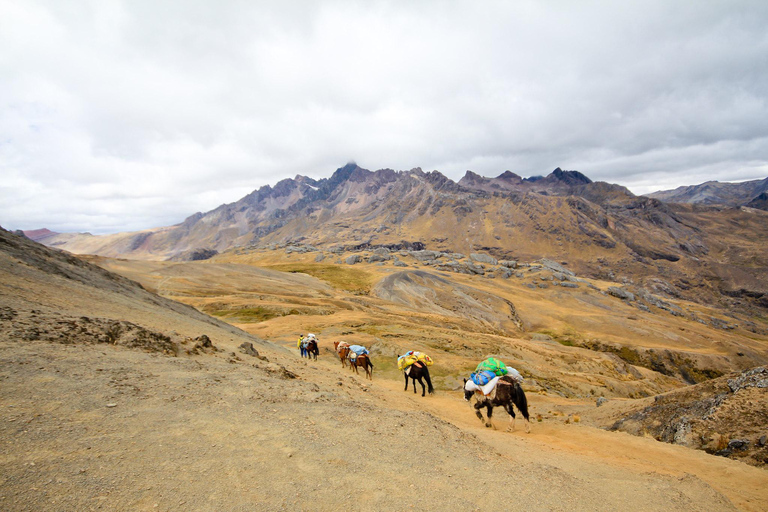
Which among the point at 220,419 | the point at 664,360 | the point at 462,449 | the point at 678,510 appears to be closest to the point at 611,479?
the point at 678,510

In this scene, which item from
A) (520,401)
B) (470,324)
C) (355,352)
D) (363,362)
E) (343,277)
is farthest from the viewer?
(343,277)

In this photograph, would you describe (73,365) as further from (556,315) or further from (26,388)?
(556,315)

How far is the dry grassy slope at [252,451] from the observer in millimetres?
4805

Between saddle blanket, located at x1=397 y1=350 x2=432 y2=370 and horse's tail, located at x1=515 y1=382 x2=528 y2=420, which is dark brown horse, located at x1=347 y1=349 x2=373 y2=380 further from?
horse's tail, located at x1=515 y1=382 x2=528 y2=420

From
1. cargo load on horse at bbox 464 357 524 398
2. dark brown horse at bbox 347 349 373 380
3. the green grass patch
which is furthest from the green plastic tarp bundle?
the green grass patch

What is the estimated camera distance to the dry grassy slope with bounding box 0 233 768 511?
15.8 feet

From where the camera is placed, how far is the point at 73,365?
27.6 ft

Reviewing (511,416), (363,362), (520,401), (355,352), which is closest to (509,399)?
(520,401)

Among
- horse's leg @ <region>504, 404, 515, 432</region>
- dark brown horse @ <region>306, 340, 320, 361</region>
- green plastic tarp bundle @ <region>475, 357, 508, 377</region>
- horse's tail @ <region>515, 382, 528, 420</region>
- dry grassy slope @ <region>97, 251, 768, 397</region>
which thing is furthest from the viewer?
dry grassy slope @ <region>97, 251, 768, 397</region>

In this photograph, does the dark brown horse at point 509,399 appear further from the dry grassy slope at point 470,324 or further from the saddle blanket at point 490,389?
the dry grassy slope at point 470,324

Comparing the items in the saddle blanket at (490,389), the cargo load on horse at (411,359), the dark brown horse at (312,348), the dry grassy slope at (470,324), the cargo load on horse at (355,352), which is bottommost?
the dry grassy slope at (470,324)

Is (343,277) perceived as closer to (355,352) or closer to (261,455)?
(355,352)

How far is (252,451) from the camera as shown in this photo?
20.6 feet

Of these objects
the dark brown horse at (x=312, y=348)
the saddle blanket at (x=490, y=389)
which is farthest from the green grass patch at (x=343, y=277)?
the saddle blanket at (x=490, y=389)
